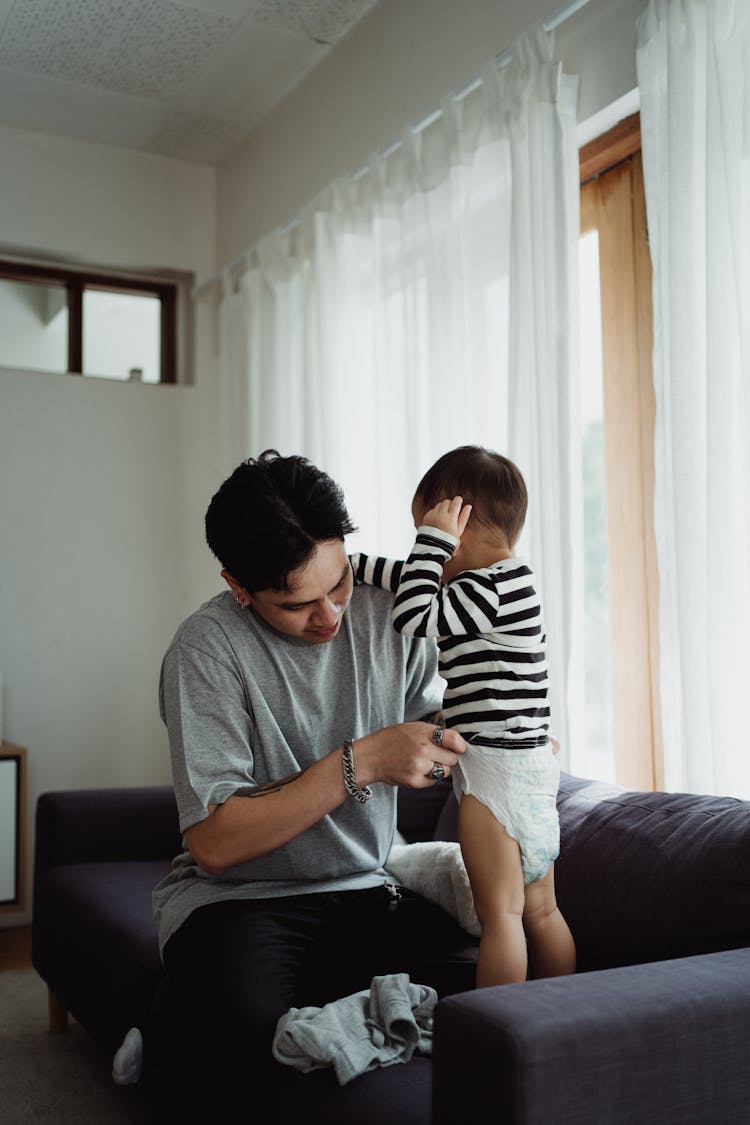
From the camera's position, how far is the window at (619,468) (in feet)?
8.04

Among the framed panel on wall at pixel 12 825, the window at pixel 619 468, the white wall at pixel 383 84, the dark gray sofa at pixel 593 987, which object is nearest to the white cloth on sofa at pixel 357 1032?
the dark gray sofa at pixel 593 987

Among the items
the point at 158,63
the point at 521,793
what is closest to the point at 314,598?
the point at 521,793

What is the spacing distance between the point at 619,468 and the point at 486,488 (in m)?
0.97

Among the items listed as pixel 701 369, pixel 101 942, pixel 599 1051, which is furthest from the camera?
pixel 101 942

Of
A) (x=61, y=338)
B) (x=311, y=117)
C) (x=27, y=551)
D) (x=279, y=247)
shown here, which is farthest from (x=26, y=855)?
(x=311, y=117)

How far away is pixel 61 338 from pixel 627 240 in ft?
7.99

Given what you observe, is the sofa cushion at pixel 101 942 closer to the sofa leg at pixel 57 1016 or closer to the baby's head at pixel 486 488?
the sofa leg at pixel 57 1016

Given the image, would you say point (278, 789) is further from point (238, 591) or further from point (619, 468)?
point (619, 468)

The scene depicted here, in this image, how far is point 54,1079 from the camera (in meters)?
2.40

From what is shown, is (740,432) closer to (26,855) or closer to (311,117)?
(311,117)

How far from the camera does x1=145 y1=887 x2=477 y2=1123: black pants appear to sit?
4.75 ft

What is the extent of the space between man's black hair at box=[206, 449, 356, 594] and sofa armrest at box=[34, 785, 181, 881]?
1387mm

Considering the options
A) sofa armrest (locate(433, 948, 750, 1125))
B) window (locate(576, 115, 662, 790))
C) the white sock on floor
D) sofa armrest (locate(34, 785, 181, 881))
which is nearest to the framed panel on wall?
sofa armrest (locate(34, 785, 181, 881))

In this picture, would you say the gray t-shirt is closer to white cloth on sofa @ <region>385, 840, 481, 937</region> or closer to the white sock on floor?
white cloth on sofa @ <region>385, 840, 481, 937</region>
